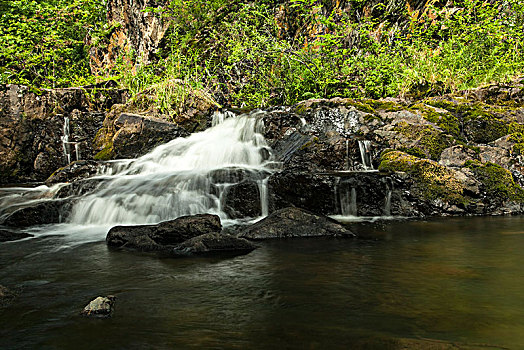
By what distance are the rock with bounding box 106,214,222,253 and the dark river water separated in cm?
32

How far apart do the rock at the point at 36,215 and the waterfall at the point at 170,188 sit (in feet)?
1.14

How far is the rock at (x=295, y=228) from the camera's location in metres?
5.43

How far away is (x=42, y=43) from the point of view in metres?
16.0

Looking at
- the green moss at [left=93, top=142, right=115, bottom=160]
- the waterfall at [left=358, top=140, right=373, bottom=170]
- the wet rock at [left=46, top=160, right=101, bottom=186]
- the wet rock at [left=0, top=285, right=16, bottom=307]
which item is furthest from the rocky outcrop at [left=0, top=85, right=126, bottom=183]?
the wet rock at [left=0, top=285, right=16, bottom=307]

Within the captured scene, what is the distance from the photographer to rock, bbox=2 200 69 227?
23.4ft

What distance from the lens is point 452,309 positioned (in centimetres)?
251

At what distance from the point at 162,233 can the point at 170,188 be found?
2.38m

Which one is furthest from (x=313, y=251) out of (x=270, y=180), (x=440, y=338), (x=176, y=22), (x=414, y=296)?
(x=176, y=22)

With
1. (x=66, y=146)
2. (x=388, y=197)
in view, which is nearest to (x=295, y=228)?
(x=388, y=197)

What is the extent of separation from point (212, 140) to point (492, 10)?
1071cm

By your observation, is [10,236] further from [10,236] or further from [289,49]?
[289,49]

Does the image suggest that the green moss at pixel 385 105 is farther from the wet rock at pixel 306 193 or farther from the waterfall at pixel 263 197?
the waterfall at pixel 263 197

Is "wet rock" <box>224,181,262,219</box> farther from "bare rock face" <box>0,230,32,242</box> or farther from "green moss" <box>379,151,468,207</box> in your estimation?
"bare rock face" <box>0,230,32,242</box>

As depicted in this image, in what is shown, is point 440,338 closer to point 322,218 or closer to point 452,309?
point 452,309
